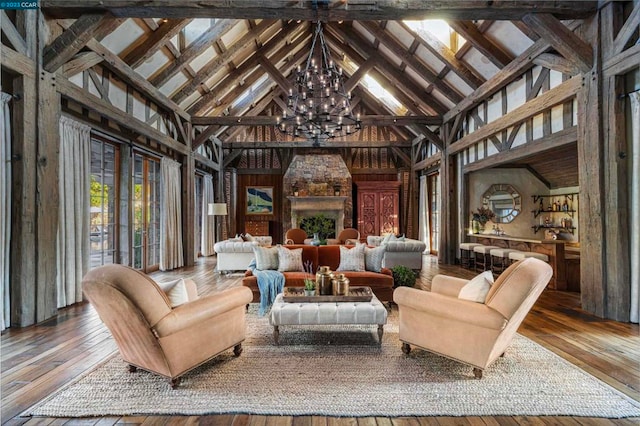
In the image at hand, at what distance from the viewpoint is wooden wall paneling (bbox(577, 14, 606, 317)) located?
3.81 meters

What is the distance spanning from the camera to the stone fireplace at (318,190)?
37.7ft

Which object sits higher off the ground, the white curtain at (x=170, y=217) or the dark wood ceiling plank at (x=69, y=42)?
the dark wood ceiling plank at (x=69, y=42)

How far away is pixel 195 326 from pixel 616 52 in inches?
208

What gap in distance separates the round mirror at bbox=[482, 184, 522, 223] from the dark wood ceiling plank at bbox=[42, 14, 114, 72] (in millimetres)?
8191

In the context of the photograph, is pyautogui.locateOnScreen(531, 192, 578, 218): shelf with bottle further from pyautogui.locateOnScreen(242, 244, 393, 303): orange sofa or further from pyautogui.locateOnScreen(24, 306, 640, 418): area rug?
pyautogui.locateOnScreen(24, 306, 640, 418): area rug

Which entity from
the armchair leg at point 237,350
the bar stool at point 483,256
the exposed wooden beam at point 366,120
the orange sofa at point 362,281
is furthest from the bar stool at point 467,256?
the armchair leg at point 237,350

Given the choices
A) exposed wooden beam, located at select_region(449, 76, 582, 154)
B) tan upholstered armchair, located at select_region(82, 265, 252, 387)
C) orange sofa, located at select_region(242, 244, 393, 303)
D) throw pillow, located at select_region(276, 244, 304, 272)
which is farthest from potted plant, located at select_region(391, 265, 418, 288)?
exposed wooden beam, located at select_region(449, 76, 582, 154)

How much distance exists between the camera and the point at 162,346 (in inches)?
87.4

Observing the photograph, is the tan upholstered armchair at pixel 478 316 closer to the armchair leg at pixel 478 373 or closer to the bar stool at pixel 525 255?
the armchair leg at pixel 478 373

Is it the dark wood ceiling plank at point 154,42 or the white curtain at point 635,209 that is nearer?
the white curtain at point 635,209

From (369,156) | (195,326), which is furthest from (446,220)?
(195,326)

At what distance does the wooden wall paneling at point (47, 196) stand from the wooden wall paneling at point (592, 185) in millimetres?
6506

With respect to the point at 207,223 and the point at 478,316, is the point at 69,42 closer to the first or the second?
the point at 478,316

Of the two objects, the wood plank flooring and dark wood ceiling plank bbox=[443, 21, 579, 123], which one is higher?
dark wood ceiling plank bbox=[443, 21, 579, 123]
